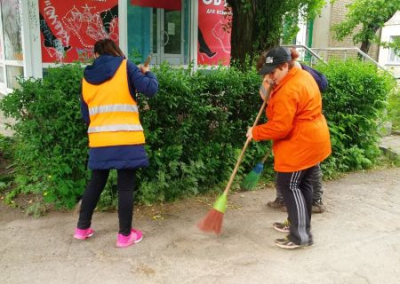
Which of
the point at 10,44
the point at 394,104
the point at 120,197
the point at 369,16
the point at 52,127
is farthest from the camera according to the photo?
the point at 369,16

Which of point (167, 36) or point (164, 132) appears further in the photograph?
point (167, 36)

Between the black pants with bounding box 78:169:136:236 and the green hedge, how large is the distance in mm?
585

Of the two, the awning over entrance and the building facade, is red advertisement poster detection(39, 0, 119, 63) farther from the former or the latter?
the awning over entrance

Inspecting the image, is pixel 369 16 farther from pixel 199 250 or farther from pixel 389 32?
pixel 389 32

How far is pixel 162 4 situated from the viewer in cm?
886

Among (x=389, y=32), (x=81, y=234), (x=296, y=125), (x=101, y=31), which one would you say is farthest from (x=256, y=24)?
(x=389, y=32)

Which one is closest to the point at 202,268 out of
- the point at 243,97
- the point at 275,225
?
the point at 275,225

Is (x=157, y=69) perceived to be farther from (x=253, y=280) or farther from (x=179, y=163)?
(x=253, y=280)

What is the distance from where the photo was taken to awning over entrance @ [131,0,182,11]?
8598mm

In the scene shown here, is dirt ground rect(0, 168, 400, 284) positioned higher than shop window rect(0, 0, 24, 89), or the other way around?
shop window rect(0, 0, 24, 89)

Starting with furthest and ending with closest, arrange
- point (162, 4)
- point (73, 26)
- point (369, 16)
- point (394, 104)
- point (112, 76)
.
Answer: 1. point (369, 16)
2. point (162, 4)
3. point (73, 26)
4. point (394, 104)
5. point (112, 76)

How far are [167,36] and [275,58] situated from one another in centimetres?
644

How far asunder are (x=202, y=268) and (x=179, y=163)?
4.83 ft

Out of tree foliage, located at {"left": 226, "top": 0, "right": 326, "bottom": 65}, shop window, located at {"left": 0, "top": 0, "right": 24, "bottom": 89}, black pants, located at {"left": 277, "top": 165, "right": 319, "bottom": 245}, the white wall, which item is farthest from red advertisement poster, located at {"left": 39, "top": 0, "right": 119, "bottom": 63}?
the white wall
